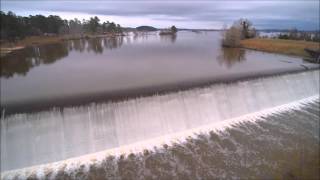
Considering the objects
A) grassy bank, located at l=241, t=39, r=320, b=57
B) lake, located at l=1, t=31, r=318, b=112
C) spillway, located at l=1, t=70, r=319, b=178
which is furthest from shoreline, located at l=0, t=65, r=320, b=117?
grassy bank, located at l=241, t=39, r=320, b=57

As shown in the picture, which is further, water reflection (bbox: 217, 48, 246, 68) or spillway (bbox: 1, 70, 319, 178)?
water reflection (bbox: 217, 48, 246, 68)

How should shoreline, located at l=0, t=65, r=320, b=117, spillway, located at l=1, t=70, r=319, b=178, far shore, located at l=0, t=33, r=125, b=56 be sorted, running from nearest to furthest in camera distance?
spillway, located at l=1, t=70, r=319, b=178
shoreline, located at l=0, t=65, r=320, b=117
far shore, located at l=0, t=33, r=125, b=56

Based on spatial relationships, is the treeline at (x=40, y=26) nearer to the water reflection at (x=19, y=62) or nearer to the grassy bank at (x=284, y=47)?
the water reflection at (x=19, y=62)

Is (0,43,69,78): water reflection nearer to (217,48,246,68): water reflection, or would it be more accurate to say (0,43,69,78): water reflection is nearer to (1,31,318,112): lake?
(1,31,318,112): lake

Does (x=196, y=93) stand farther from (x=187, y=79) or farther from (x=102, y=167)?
(x=102, y=167)

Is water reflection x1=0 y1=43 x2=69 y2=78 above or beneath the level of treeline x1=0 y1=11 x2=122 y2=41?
beneath
